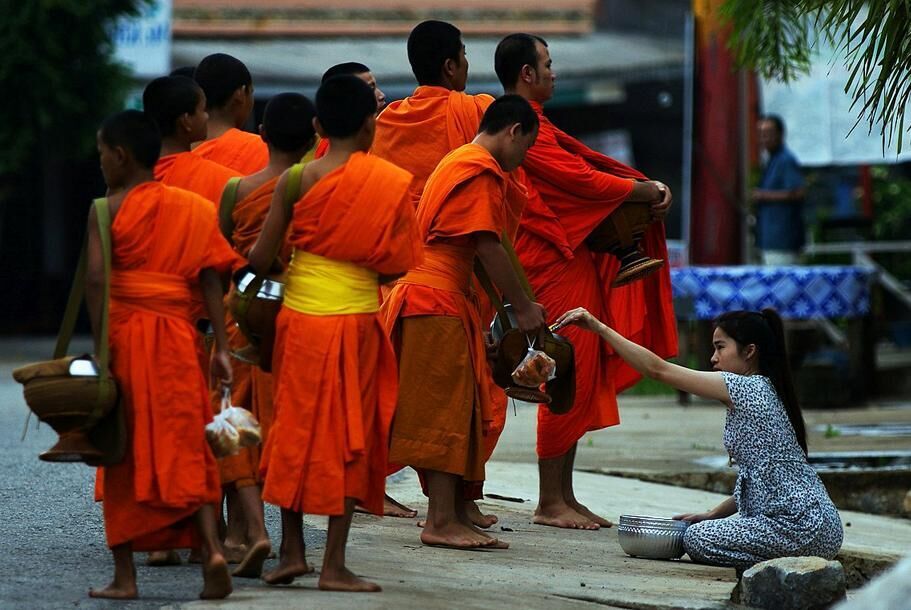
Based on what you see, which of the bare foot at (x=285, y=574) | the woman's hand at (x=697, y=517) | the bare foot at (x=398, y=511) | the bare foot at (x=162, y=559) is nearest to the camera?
the bare foot at (x=285, y=574)

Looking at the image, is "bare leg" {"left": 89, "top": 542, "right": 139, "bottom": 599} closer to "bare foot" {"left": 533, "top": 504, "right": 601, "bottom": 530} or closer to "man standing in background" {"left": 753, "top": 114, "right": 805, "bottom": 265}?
"bare foot" {"left": 533, "top": 504, "right": 601, "bottom": 530}

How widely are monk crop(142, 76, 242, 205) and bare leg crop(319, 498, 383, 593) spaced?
1.24 metres

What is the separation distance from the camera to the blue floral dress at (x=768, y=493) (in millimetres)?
5926

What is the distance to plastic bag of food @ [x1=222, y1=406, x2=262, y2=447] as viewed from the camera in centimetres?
489

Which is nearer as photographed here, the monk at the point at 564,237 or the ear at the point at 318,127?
the ear at the point at 318,127

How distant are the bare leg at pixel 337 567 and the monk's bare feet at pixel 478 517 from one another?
5.22ft

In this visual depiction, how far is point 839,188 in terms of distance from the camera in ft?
52.6

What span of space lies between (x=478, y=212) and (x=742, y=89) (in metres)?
8.97

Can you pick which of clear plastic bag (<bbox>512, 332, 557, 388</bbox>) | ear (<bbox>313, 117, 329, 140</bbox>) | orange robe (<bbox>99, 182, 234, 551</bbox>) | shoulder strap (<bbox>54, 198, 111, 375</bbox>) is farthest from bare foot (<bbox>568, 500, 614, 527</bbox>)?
shoulder strap (<bbox>54, 198, 111, 375</bbox>)

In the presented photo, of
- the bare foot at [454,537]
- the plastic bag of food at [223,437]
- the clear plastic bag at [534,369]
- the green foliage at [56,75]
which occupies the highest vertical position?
the green foliage at [56,75]

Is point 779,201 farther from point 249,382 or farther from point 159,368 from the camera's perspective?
point 159,368

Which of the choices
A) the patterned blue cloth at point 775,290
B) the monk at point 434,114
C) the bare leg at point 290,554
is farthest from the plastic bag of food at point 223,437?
the patterned blue cloth at point 775,290

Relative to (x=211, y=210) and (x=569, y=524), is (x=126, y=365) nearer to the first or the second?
(x=211, y=210)

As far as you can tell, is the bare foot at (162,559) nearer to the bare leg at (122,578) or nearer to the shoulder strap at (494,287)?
the bare leg at (122,578)
